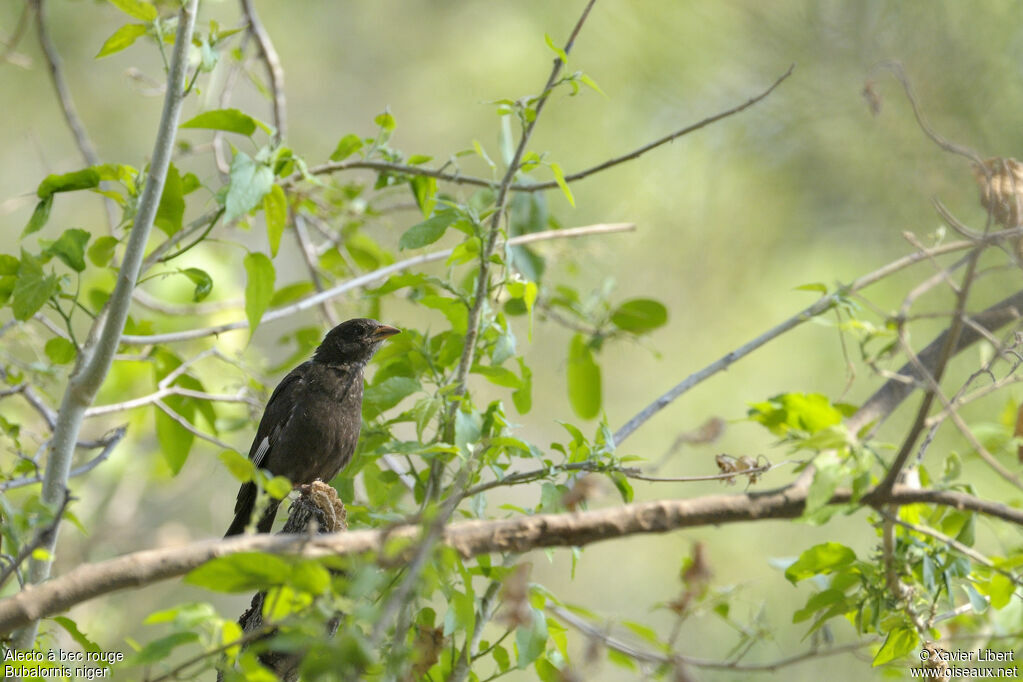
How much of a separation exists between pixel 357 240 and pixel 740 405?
4.73 meters

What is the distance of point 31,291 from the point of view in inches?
110

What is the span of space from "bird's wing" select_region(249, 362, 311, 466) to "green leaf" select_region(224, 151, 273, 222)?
73.0 inches

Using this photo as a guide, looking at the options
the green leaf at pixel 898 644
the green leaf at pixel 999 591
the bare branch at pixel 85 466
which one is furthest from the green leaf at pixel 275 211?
the green leaf at pixel 999 591

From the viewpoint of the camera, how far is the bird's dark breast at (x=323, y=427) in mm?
4266

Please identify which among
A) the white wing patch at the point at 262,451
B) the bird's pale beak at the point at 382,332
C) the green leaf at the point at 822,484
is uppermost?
the bird's pale beak at the point at 382,332

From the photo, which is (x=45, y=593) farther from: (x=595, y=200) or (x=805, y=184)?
(x=595, y=200)

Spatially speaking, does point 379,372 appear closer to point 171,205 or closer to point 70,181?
point 171,205

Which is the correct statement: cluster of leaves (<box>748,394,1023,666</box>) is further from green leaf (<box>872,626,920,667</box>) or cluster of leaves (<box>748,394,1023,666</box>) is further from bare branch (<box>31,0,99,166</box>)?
bare branch (<box>31,0,99,166</box>)

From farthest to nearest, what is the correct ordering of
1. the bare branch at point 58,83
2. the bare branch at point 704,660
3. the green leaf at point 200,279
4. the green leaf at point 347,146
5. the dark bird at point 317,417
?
the dark bird at point 317,417 → the bare branch at point 58,83 → the green leaf at point 347,146 → the green leaf at point 200,279 → the bare branch at point 704,660

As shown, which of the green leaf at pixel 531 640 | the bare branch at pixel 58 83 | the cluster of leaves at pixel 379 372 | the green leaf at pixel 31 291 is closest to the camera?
the cluster of leaves at pixel 379 372

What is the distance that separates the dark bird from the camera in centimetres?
429

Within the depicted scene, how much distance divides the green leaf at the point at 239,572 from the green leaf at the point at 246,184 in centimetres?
143

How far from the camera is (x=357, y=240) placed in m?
4.64

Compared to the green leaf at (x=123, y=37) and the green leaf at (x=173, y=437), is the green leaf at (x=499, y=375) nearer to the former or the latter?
the green leaf at (x=173, y=437)
